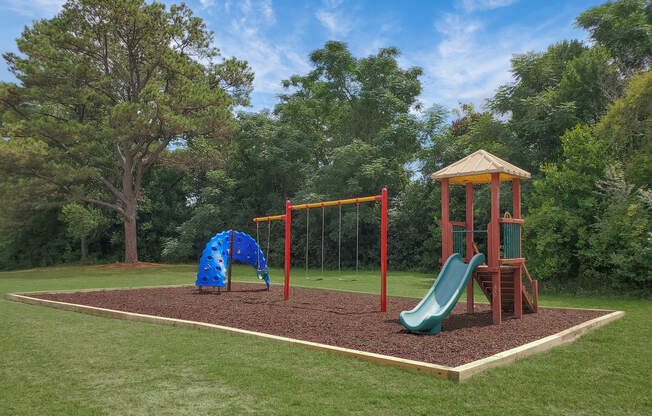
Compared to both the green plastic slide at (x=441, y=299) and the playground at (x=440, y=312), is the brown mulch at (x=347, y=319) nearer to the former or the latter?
the playground at (x=440, y=312)

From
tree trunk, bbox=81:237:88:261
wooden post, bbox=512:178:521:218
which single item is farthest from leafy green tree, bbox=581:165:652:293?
tree trunk, bbox=81:237:88:261

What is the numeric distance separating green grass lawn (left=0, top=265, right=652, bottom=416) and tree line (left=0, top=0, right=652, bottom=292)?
7.03m

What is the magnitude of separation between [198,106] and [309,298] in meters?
16.7

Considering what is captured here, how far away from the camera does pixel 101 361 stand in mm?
5215

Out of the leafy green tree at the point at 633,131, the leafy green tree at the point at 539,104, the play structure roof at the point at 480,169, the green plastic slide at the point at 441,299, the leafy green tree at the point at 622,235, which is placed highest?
the leafy green tree at the point at 539,104

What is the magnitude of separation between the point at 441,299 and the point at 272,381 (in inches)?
153

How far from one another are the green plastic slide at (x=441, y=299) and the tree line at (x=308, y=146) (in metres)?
4.65

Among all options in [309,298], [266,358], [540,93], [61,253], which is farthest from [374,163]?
[61,253]

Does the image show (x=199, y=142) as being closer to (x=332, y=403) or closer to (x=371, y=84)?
(x=371, y=84)

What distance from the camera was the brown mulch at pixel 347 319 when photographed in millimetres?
5932

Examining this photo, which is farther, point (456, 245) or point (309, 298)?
point (309, 298)

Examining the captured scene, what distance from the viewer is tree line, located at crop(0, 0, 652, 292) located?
14273mm

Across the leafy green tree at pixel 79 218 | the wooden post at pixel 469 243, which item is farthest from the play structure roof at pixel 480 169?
the leafy green tree at pixel 79 218

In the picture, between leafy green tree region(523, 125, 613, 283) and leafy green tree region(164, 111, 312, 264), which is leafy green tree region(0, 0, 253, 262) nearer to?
leafy green tree region(164, 111, 312, 264)
